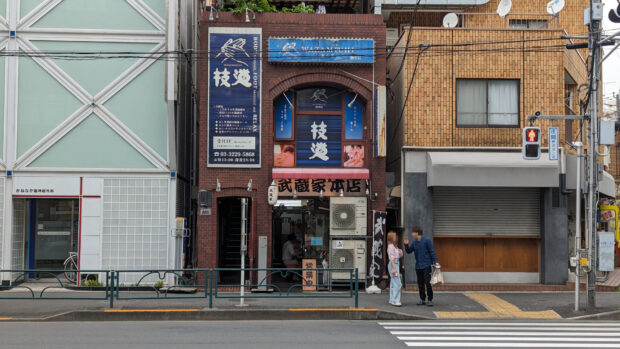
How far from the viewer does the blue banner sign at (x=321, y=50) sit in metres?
19.0

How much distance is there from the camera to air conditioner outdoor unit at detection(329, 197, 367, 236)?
19.0 m

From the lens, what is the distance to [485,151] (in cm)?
1938

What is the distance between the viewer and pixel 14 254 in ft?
63.1

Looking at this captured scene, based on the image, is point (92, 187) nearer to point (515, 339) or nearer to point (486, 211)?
point (486, 211)

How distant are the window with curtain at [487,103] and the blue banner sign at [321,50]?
3082mm

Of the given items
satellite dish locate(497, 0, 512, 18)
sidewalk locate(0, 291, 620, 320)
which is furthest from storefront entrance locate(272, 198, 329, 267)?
satellite dish locate(497, 0, 512, 18)

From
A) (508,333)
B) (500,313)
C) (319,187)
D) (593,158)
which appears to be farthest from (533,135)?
(319,187)

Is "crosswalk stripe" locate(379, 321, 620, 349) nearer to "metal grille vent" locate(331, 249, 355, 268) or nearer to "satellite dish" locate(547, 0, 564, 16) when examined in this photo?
"metal grille vent" locate(331, 249, 355, 268)

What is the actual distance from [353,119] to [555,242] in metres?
7.10

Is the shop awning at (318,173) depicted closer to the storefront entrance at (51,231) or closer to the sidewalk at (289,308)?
the sidewalk at (289,308)

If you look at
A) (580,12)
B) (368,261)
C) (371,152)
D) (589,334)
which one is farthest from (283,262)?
(580,12)

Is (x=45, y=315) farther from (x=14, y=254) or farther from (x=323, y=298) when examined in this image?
(x=323, y=298)

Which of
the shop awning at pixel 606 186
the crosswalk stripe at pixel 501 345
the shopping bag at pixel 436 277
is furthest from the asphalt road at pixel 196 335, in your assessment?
the shop awning at pixel 606 186

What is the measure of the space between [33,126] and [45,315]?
266 inches
